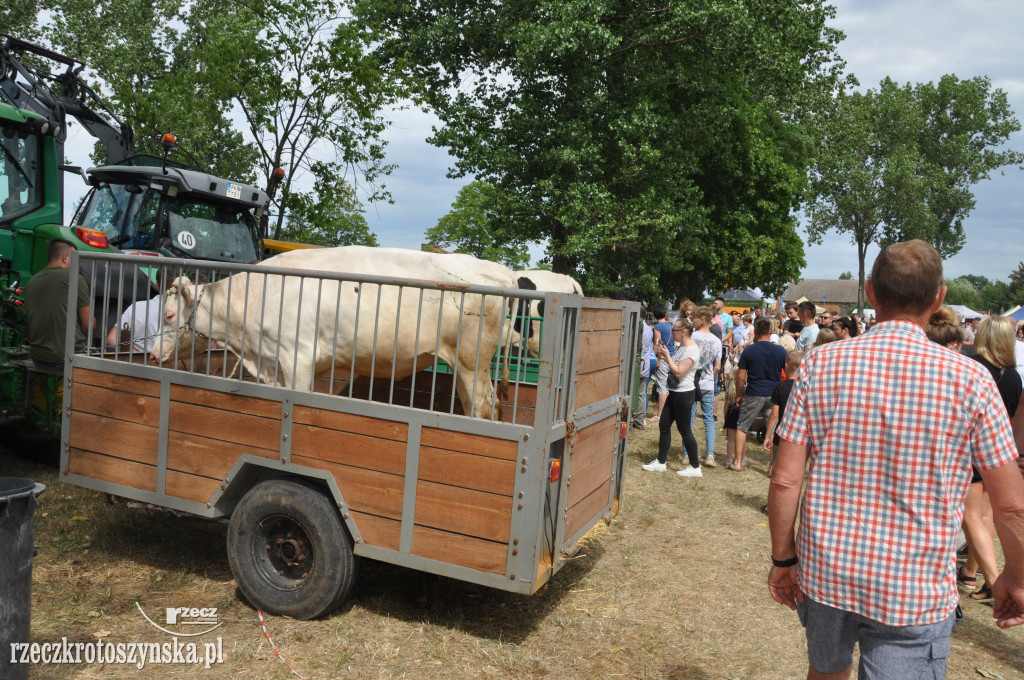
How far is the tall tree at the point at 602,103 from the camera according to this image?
50.9 feet

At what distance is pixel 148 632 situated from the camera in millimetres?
4102

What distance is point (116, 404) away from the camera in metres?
4.79

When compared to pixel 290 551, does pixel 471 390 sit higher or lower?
higher

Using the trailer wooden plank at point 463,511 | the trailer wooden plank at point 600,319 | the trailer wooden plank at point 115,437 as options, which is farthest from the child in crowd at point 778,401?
the trailer wooden plank at point 115,437

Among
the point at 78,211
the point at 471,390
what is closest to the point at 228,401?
the point at 471,390

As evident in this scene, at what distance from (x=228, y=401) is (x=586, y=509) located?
2328 millimetres

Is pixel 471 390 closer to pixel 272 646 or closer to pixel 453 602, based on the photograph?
pixel 453 602

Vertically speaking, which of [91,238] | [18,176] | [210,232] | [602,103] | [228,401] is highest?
[602,103]

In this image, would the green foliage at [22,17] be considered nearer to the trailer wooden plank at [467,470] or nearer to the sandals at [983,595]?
the trailer wooden plank at [467,470]

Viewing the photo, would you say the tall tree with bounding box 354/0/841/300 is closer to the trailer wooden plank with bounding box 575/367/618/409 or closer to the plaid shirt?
the trailer wooden plank with bounding box 575/367/618/409

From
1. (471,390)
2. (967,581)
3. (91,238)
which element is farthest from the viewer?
(91,238)

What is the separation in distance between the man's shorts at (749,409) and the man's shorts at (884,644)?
6.91 metres

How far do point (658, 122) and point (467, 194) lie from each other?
17.2 meters

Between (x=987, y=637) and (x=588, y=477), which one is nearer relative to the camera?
(x=588, y=477)
